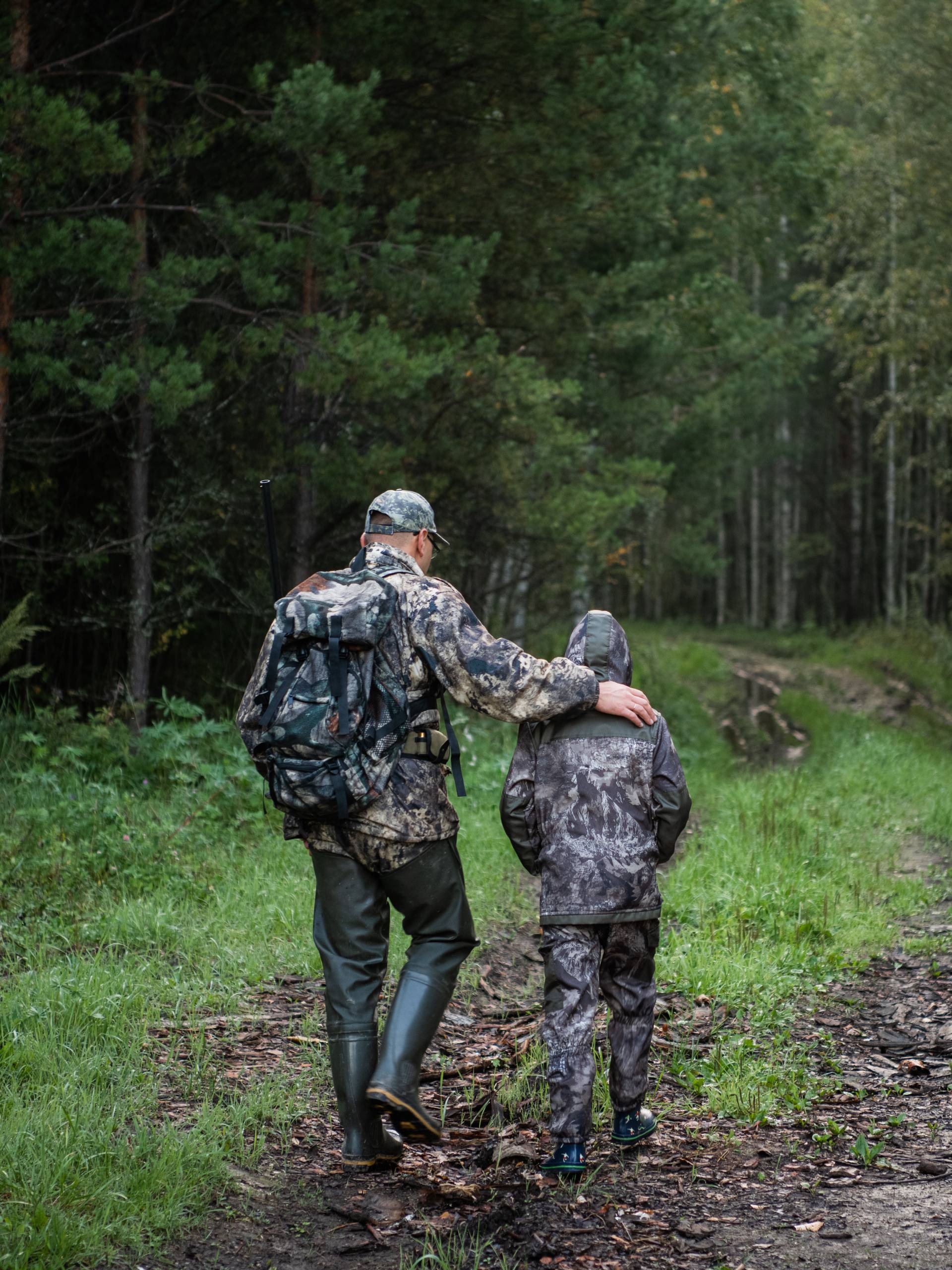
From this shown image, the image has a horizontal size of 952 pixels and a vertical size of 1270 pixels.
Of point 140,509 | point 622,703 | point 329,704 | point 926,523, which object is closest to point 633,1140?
point 622,703

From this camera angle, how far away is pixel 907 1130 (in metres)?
4.58

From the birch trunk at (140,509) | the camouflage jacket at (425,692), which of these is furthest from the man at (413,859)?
the birch trunk at (140,509)

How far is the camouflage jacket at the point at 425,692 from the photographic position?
160 inches

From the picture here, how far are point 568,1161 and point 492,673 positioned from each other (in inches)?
65.2

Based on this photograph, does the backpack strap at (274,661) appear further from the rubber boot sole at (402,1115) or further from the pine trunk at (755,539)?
the pine trunk at (755,539)

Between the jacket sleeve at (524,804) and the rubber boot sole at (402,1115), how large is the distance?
88 centimetres

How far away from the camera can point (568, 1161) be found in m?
4.09

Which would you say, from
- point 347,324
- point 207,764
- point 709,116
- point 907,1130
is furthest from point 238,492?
point 709,116

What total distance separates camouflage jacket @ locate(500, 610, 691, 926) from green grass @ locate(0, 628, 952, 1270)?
1.07 meters

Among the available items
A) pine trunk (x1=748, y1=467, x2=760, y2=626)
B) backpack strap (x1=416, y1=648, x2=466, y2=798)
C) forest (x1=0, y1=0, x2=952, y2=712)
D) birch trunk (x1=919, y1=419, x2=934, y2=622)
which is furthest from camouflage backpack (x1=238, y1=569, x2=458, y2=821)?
pine trunk (x1=748, y1=467, x2=760, y2=626)

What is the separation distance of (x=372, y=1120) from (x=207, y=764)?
530 cm

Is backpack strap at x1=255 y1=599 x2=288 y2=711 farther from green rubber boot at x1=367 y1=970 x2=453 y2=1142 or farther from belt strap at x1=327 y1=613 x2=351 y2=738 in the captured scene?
green rubber boot at x1=367 y1=970 x2=453 y2=1142

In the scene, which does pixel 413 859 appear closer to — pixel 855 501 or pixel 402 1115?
pixel 402 1115

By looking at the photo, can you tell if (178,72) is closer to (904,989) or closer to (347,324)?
(347,324)
